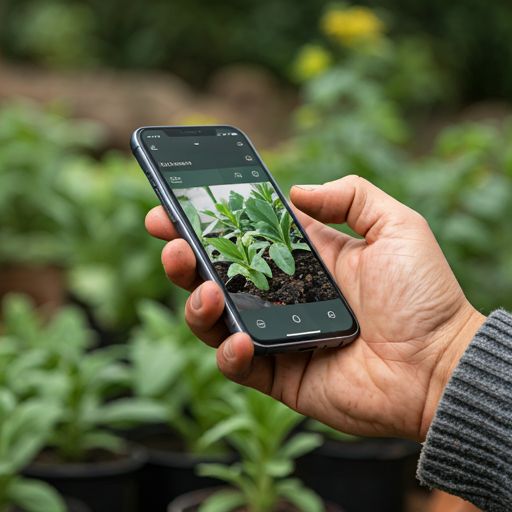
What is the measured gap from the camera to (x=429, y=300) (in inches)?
72.0

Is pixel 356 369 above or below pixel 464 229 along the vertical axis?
above

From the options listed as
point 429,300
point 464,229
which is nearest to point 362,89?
point 464,229

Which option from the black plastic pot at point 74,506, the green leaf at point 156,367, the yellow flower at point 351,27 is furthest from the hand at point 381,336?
the yellow flower at point 351,27

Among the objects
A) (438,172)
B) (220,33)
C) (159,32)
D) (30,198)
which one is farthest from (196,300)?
(220,33)

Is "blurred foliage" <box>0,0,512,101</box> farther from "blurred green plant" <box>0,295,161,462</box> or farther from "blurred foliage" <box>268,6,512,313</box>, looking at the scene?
"blurred green plant" <box>0,295,161,462</box>

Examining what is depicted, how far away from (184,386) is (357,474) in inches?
23.2

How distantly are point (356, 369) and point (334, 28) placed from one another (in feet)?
10.5

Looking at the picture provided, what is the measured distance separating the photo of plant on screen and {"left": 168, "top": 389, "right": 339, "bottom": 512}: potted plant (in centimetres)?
81

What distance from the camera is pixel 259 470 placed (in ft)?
8.71

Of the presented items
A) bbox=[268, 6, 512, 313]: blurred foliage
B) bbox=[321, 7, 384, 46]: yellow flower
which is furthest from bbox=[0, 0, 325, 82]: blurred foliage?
bbox=[268, 6, 512, 313]: blurred foliage

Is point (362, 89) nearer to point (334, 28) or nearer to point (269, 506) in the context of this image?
point (334, 28)

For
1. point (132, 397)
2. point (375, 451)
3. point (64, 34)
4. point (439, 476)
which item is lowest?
point (64, 34)

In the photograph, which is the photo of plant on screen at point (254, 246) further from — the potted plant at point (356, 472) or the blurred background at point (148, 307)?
the potted plant at point (356, 472)

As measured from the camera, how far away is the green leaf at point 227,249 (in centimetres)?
177
